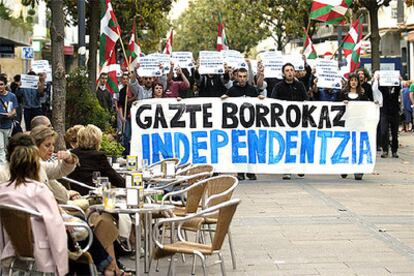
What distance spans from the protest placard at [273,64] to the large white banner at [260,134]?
2001 mm

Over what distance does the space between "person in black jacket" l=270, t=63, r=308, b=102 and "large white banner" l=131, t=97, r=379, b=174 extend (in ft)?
0.82

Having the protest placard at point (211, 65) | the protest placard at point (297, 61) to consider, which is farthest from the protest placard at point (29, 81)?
the protest placard at point (297, 61)

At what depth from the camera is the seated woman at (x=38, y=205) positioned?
7.89 metres

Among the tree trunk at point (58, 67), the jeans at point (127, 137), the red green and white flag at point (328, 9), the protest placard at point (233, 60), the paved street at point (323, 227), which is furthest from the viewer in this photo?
the red green and white flag at point (328, 9)

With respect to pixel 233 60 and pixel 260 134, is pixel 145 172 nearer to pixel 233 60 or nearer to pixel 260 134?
pixel 260 134

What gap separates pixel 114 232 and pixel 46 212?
67.5 inches

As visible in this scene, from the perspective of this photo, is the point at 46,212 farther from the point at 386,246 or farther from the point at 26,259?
the point at 386,246

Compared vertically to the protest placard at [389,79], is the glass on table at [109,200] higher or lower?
lower

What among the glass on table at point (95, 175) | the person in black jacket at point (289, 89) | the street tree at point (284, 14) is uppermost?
the street tree at point (284, 14)

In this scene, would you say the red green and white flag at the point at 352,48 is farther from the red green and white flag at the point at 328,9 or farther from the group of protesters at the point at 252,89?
the red green and white flag at the point at 328,9

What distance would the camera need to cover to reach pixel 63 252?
7.91 meters


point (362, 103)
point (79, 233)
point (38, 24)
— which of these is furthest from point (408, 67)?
point (79, 233)

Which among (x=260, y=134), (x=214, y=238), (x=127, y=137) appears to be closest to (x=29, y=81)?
(x=127, y=137)

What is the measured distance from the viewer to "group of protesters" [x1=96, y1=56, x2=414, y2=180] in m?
18.8
